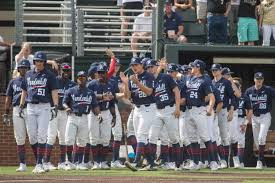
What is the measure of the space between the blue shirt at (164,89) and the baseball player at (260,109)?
3.90 metres

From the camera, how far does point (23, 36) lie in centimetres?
2591

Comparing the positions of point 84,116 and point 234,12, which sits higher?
point 234,12

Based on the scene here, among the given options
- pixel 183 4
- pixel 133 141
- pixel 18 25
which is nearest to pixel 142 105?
pixel 133 141

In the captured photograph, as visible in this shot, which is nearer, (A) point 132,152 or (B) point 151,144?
(B) point 151,144

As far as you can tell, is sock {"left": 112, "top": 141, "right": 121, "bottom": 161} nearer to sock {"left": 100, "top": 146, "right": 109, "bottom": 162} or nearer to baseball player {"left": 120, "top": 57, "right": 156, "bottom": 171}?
sock {"left": 100, "top": 146, "right": 109, "bottom": 162}

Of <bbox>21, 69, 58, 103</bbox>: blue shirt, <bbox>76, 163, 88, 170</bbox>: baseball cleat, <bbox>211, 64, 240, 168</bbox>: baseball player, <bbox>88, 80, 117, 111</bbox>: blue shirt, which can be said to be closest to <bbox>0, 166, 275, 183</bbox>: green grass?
<bbox>76, 163, 88, 170</bbox>: baseball cleat

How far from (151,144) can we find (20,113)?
251 centimetres

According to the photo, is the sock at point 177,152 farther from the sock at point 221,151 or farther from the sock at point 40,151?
the sock at point 40,151

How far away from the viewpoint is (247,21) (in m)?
25.5

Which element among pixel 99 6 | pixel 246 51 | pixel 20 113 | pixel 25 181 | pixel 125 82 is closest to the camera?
pixel 25 181

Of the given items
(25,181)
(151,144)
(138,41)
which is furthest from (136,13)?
(25,181)

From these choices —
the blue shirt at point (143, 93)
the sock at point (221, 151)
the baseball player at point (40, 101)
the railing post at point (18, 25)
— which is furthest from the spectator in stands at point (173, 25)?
the baseball player at point (40, 101)

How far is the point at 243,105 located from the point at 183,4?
3.72 metres

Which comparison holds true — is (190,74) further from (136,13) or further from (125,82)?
(136,13)
